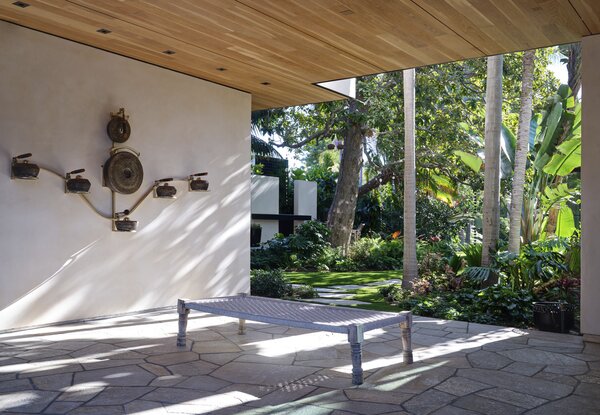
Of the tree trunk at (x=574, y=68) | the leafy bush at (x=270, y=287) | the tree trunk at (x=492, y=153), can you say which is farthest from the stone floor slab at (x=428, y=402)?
the tree trunk at (x=574, y=68)

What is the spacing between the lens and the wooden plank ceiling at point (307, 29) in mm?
5531

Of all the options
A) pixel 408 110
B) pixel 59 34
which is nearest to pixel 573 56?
pixel 408 110

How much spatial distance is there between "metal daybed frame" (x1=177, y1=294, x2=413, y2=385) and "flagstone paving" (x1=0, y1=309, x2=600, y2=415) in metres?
0.22

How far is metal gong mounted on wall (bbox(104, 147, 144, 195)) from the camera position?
23.4 ft

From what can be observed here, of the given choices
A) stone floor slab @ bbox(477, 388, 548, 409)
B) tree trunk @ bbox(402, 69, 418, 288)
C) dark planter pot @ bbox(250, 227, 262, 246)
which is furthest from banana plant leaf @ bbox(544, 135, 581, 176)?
dark planter pot @ bbox(250, 227, 262, 246)

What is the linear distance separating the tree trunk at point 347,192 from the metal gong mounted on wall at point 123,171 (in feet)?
29.9

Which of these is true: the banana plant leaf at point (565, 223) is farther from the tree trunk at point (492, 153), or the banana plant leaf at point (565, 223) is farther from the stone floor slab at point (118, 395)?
the stone floor slab at point (118, 395)

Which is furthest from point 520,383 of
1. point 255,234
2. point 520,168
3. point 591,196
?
point 255,234

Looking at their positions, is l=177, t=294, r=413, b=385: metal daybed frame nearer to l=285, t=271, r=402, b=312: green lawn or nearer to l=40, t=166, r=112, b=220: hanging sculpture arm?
l=40, t=166, r=112, b=220: hanging sculpture arm

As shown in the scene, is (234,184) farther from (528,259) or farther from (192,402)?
(192,402)

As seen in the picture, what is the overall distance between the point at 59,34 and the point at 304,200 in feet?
45.5

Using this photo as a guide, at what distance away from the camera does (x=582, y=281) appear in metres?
6.28

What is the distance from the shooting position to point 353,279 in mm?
12742

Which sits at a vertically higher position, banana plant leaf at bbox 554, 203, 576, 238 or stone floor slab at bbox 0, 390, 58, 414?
banana plant leaf at bbox 554, 203, 576, 238
